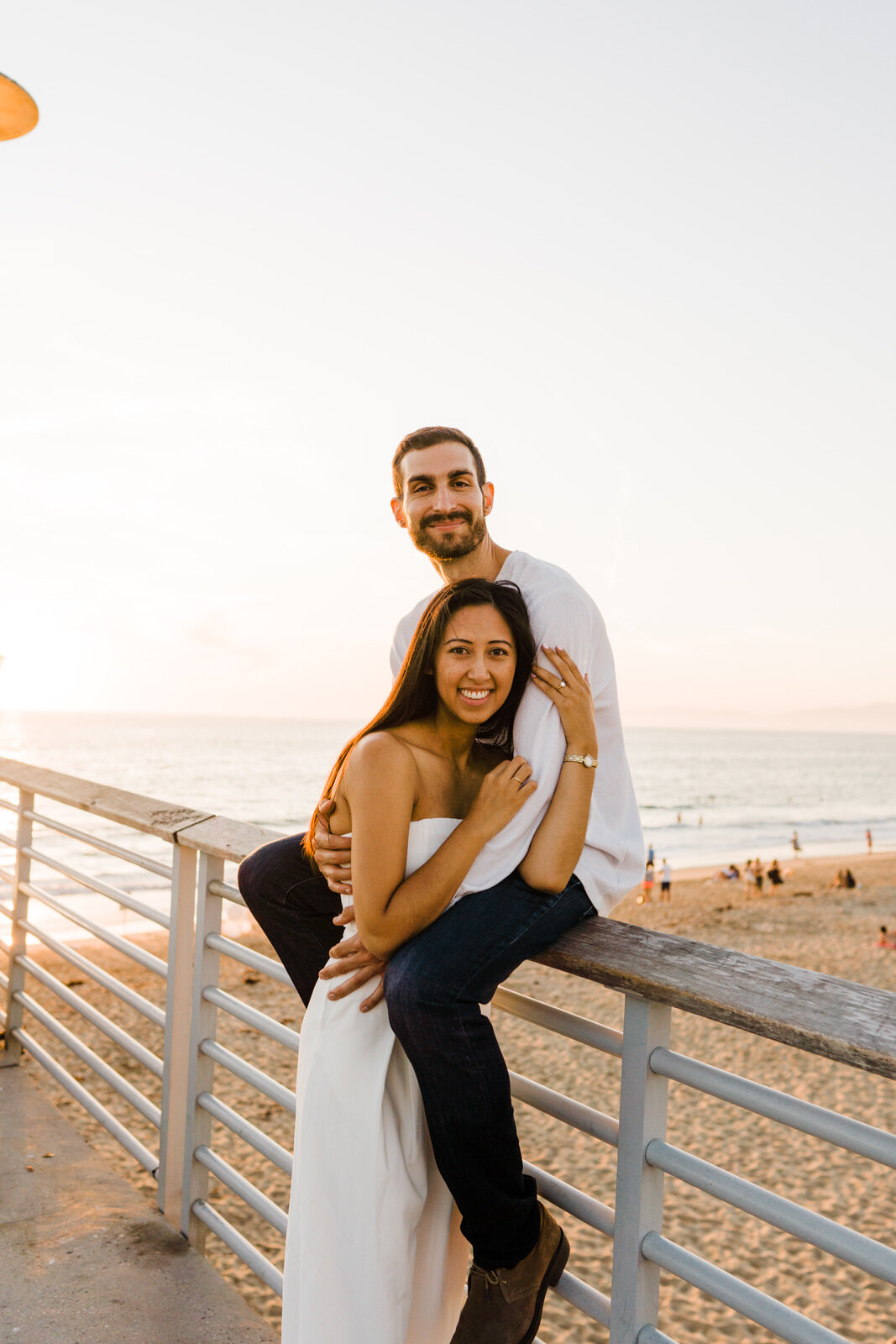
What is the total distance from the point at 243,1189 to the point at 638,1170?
4.35 ft

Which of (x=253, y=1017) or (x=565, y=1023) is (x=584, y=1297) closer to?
(x=565, y=1023)

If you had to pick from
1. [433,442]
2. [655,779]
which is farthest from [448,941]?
[655,779]

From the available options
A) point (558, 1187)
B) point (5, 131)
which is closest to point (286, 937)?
point (558, 1187)

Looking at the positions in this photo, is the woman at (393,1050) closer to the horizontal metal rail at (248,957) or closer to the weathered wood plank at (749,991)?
the weathered wood plank at (749,991)

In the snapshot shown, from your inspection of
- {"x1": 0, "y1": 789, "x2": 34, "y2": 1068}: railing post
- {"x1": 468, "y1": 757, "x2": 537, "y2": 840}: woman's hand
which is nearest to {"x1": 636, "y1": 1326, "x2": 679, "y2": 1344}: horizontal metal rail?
{"x1": 468, "y1": 757, "x2": 537, "y2": 840}: woman's hand

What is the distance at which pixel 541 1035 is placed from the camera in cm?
1038

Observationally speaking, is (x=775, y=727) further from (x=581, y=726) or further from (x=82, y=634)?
(x=581, y=726)

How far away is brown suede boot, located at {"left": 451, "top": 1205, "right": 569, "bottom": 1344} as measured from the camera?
147 cm

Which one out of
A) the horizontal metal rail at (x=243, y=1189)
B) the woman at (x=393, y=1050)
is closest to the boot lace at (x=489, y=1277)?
the woman at (x=393, y=1050)

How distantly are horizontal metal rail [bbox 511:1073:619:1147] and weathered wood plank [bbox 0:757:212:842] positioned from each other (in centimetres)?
114

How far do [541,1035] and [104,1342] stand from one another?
884cm

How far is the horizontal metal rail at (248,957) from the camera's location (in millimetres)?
2146

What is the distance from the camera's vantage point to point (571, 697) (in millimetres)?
1705

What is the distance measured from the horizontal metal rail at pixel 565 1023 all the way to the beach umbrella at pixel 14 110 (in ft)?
8.25
